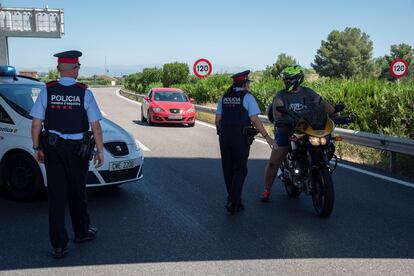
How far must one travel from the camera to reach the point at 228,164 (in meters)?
6.29

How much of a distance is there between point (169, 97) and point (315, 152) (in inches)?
550

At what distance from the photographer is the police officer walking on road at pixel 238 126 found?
608 centimetres

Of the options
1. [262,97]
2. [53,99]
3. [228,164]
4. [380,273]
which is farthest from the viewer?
[262,97]

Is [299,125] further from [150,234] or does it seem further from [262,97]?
[262,97]

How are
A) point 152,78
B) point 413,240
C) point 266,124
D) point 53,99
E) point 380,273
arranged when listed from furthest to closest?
point 152,78 → point 266,124 → point 413,240 → point 53,99 → point 380,273

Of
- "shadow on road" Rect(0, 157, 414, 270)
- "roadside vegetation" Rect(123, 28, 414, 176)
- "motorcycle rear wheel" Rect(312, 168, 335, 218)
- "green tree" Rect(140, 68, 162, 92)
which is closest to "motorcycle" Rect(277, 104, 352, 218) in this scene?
"motorcycle rear wheel" Rect(312, 168, 335, 218)

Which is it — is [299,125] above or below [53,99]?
below

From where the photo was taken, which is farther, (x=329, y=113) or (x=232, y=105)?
(x=329, y=113)

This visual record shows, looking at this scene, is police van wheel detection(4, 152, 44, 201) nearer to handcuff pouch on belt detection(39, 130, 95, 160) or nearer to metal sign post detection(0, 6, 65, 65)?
handcuff pouch on belt detection(39, 130, 95, 160)

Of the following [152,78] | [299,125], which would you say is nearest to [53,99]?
[299,125]

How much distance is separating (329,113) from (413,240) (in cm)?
202

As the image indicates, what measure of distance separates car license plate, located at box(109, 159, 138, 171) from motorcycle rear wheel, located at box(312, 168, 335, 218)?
7.74 ft

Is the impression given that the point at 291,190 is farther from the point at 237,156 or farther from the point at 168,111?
the point at 168,111

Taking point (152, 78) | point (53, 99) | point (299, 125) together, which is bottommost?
point (152, 78)
